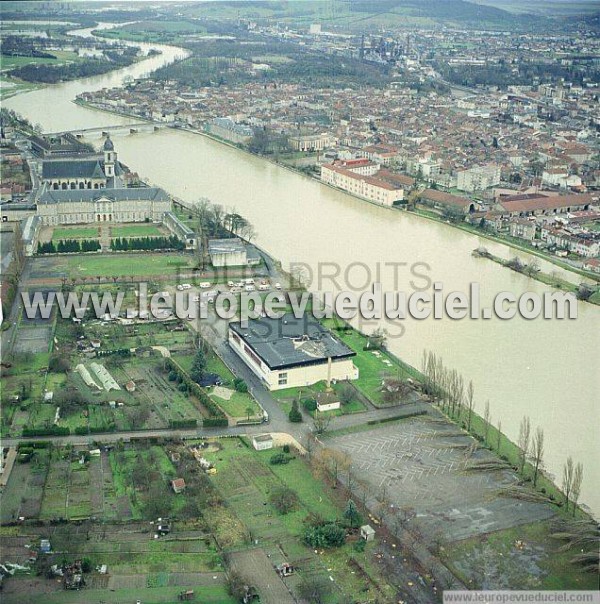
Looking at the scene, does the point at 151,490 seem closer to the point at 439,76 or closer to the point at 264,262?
the point at 264,262

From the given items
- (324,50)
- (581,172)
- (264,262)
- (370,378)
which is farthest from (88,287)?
(324,50)

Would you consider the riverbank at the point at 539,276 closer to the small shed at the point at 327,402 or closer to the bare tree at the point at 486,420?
the bare tree at the point at 486,420

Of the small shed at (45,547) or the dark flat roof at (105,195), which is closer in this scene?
the small shed at (45,547)

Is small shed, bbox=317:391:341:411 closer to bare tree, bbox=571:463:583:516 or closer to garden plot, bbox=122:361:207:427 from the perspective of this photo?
garden plot, bbox=122:361:207:427

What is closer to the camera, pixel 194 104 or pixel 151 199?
pixel 151 199

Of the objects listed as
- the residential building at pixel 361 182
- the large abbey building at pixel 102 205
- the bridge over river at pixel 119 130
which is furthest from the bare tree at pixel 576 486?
the bridge over river at pixel 119 130

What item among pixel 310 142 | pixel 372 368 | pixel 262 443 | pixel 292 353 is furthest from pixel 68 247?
pixel 310 142
